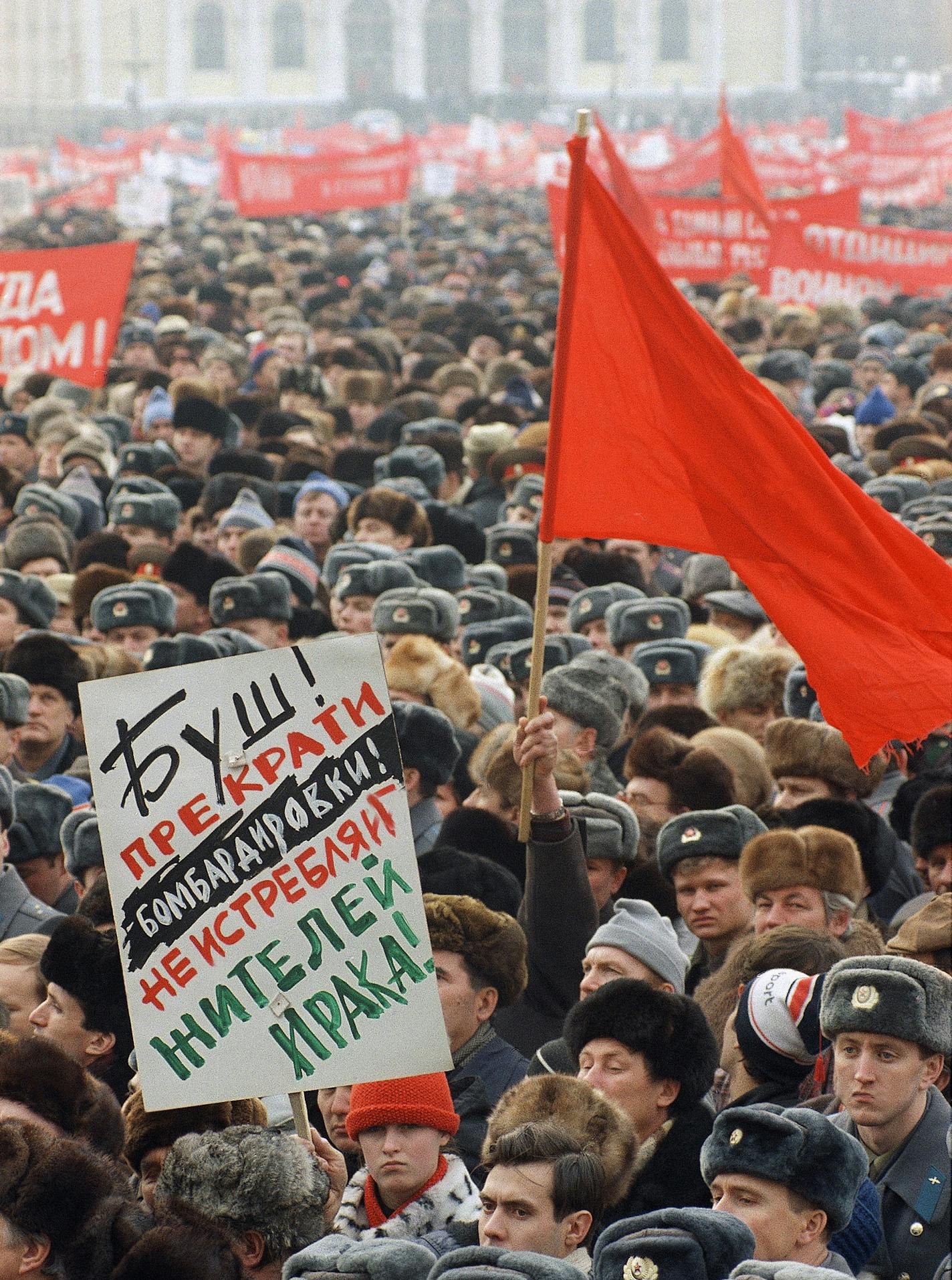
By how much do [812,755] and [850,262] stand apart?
1328 centimetres

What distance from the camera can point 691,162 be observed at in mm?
Result: 30031

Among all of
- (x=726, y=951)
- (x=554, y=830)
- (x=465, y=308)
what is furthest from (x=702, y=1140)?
(x=465, y=308)

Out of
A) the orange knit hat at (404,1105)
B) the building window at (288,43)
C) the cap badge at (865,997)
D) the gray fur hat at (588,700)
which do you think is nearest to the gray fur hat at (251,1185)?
the orange knit hat at (404,1105)

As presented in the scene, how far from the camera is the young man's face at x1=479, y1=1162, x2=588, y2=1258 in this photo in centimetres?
361

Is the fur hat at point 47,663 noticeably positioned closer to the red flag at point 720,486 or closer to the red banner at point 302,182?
the red flag at point 720,486

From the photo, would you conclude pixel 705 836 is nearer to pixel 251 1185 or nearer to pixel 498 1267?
pixel 251 1185

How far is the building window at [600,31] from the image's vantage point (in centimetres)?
9156

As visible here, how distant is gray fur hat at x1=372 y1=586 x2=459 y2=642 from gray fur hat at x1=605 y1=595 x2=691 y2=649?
59cm

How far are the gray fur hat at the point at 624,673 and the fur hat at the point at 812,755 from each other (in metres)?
0.70

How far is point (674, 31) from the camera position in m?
92.8

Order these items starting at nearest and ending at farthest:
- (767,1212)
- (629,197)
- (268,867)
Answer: (767,1212) → (268,867) → (629,197)

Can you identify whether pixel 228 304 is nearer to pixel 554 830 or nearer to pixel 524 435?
pixel 524 435

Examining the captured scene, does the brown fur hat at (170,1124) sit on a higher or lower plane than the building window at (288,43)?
lower

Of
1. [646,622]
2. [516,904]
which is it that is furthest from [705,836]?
[646,622]
